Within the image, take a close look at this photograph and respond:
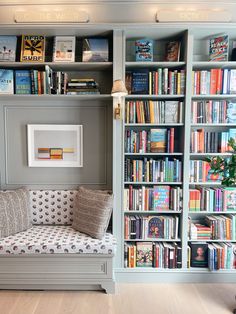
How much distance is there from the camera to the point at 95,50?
2.42 metres

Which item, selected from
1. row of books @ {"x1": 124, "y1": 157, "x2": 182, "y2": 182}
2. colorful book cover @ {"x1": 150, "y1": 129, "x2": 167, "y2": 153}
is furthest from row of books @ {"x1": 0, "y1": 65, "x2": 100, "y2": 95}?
row of books @ {"x1": 124, "y1": 157, "x2": 182, "y2": 182}

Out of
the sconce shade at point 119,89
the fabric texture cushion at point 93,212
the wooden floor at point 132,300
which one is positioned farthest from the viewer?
the fabric texture cushion at point 93,212

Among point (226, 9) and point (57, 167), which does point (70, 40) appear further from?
point (226, 9)

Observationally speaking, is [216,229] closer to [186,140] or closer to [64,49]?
[186,140]

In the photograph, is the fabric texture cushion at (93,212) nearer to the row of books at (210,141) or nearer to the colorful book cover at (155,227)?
the colorful book cover at (155,227)

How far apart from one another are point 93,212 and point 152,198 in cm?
61

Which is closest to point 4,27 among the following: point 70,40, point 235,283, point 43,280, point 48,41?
point 48,41

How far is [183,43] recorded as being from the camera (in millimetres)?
2416

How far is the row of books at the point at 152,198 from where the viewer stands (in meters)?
2.46

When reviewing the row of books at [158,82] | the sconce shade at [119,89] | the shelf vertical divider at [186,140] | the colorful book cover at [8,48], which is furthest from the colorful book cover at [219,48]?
the colorful book cover at [8,48]

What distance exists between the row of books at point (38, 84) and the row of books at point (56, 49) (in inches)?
5.5

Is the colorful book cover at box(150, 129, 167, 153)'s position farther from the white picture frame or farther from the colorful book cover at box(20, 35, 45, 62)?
the colorful book cover at box(20, 35, 45, 62)

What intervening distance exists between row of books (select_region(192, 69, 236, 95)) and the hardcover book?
123 cm

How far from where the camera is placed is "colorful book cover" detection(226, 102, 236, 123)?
2.44 metres
